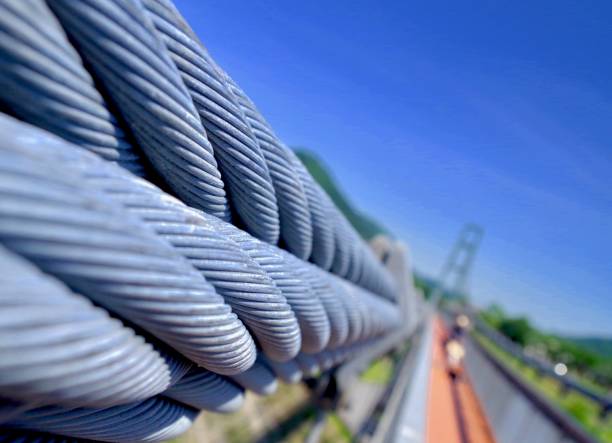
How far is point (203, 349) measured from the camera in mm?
548

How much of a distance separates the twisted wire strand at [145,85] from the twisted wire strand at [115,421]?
34cm

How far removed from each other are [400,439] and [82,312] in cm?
161

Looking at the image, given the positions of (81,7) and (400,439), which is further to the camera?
(400,439)

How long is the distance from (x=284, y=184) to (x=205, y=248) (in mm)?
285

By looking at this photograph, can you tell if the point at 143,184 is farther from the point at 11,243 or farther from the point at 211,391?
the point at 211,391

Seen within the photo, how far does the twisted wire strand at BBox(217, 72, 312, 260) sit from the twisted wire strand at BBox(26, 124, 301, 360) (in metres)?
0.18

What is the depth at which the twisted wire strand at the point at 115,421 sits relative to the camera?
1.69 ft

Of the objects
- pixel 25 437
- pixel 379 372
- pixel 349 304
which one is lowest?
pixel 379 372

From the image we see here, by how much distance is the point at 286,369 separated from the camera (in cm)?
117

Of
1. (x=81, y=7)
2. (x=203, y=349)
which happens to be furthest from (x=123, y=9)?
(x=203, y=349)

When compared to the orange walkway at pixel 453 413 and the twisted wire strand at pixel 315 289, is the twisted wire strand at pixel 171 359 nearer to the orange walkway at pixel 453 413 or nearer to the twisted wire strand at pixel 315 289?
the twisted wire strand at pixel 315 289

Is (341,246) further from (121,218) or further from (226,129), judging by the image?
(121,218)

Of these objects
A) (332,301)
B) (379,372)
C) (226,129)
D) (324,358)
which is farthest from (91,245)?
(379,372)

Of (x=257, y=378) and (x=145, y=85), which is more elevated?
(x=145, y=85)
